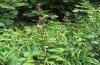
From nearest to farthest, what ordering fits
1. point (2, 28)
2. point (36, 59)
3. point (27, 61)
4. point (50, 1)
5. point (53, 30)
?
point (27, 61), point (36, 59), point (53, 30), point (2, 28), point (50, 1)

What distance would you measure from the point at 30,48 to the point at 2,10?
1.74 metres

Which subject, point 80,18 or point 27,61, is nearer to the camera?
point 27,61

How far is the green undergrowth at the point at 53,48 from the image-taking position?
3.88 metres

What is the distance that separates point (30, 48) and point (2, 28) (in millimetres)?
1321

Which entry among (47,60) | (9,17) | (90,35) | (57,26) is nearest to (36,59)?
(47,60)

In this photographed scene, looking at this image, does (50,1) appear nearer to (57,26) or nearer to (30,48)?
(57,26)

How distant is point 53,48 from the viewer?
415cm

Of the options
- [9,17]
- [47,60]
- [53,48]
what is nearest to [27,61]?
[47,60]

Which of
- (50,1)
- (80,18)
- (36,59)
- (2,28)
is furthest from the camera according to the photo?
(50,1)

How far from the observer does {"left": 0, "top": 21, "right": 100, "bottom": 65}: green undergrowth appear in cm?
388

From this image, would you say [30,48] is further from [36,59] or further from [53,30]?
[53,30]

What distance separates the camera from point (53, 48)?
13.6 ft

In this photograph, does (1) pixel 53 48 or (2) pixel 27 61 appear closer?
(2) pixel 27 61

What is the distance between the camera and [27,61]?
12.2 feet
